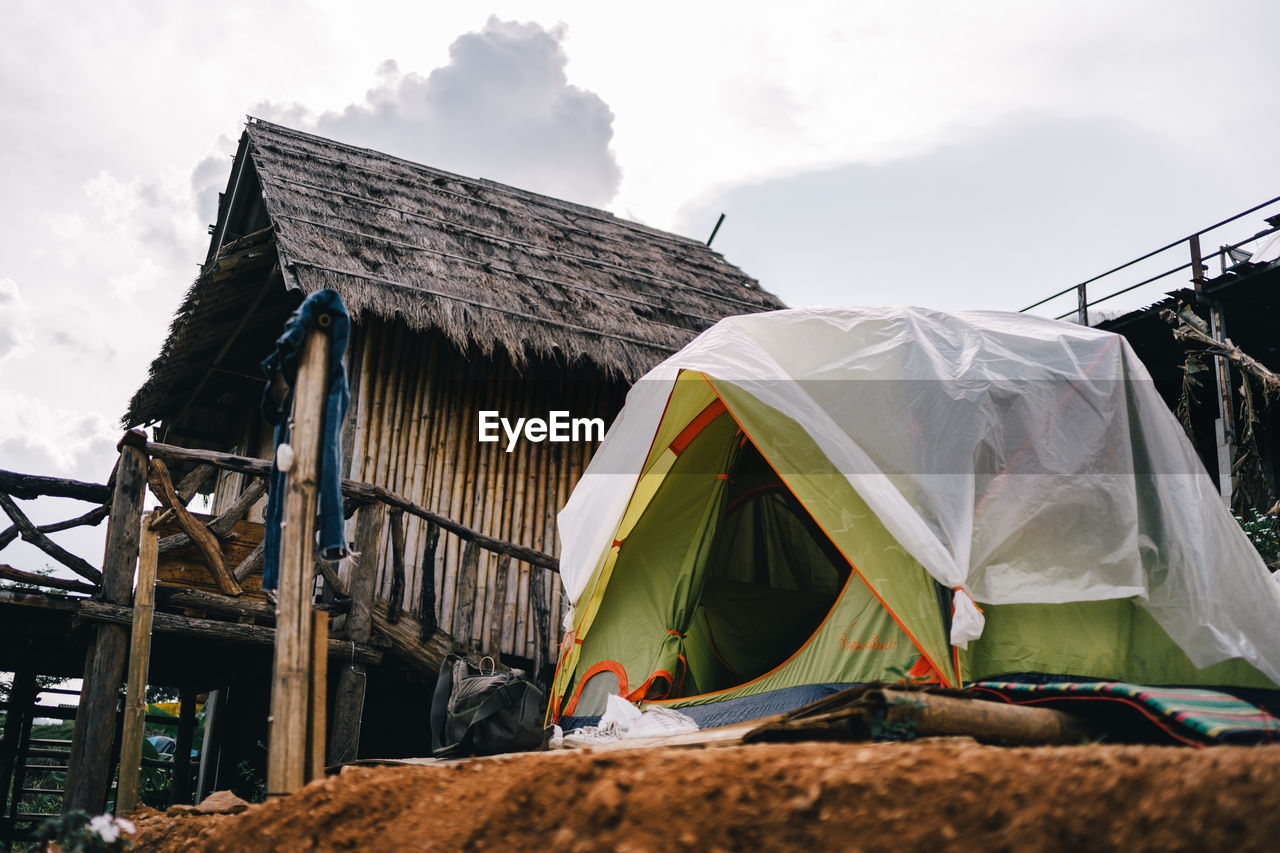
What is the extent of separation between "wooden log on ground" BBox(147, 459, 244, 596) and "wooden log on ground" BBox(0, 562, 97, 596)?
65 centimetres

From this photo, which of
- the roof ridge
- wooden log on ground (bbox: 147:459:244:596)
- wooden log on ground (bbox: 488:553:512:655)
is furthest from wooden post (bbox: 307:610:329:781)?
the roof ridge

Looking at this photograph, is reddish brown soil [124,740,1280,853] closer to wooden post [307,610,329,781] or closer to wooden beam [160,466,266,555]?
wooden post [307,610,329,781]

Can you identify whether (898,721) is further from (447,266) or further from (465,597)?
(447,266)

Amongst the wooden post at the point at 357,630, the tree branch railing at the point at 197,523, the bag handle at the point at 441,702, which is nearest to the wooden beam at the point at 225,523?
the tree branch railing at the point at 197,523

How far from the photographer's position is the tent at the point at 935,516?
384cm

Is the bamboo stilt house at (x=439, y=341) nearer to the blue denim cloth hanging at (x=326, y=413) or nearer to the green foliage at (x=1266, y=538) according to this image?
the blue denim cloth hanging at (x=326, y=413)

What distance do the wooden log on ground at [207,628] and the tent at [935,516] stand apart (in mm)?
1319

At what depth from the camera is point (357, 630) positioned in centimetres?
574

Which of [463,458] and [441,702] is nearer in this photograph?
[441,702]

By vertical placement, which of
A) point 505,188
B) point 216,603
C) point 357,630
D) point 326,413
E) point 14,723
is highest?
point 505,188

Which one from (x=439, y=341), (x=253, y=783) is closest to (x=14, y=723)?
(x=253, y=783)

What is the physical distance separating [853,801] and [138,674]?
3872mm

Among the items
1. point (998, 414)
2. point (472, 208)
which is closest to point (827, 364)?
point (998, 414)

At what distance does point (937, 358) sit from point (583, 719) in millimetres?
2521
